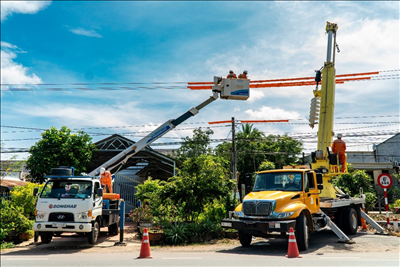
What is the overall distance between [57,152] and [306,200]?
19833 millimetres

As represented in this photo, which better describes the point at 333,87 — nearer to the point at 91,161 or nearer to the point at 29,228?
the point at 29,228

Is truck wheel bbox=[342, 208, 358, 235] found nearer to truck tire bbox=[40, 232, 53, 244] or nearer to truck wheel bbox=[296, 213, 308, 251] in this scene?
truck wheel bbox=[296, 213, 308, 251]

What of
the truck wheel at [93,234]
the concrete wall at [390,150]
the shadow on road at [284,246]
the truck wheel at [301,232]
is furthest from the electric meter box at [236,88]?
the concrete wall at [390,150]

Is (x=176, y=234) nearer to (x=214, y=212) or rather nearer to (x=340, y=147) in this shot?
(x=214, y=212)

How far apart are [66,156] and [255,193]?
59.5 ft

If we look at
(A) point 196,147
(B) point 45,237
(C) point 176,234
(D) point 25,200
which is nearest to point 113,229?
(B) point 45,237

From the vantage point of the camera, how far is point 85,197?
462 inches

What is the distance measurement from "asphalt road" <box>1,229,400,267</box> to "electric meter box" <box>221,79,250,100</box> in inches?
290

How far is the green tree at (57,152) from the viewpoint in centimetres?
2509

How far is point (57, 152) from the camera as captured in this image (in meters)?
25.3

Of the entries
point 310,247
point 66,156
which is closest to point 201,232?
point 310,247

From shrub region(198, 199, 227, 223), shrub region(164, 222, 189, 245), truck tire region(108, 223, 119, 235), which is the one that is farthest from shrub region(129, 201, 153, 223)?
shrub region(164, 222, 189, 245)

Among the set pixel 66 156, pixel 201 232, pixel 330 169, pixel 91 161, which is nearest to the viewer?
pixel 201 232

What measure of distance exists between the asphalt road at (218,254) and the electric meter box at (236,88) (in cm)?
737
